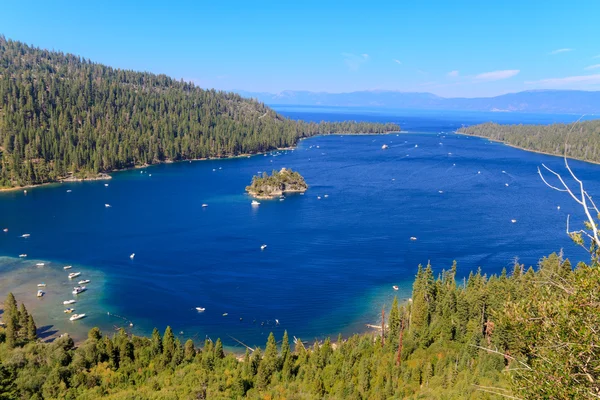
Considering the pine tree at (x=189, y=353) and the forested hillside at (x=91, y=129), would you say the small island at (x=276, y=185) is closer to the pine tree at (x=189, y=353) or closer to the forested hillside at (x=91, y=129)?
the forested hillside at (x=91, y=129)

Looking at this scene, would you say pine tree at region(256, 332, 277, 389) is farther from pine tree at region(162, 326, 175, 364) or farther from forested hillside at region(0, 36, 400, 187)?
forested hillside at region(0, 36, 400, 187)

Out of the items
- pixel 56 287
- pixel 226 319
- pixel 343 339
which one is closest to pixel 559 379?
pixel 343 339

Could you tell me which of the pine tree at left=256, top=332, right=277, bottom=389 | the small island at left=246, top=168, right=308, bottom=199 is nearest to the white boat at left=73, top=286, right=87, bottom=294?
the pine tree at left=256, top=332, right=277, bottom=389

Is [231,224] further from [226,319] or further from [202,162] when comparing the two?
[202,162]

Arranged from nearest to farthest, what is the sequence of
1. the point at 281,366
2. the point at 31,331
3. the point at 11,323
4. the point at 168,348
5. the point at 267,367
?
the point at 267,367, the point at 281,366, the point at 168,348, the point at 11,323, the point at 31,331

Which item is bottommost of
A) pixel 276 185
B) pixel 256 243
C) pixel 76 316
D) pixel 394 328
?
pixel 76 316

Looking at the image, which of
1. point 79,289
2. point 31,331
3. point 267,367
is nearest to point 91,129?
point 79,289

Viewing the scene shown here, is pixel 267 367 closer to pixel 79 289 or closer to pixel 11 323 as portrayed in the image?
pixel 11 323
